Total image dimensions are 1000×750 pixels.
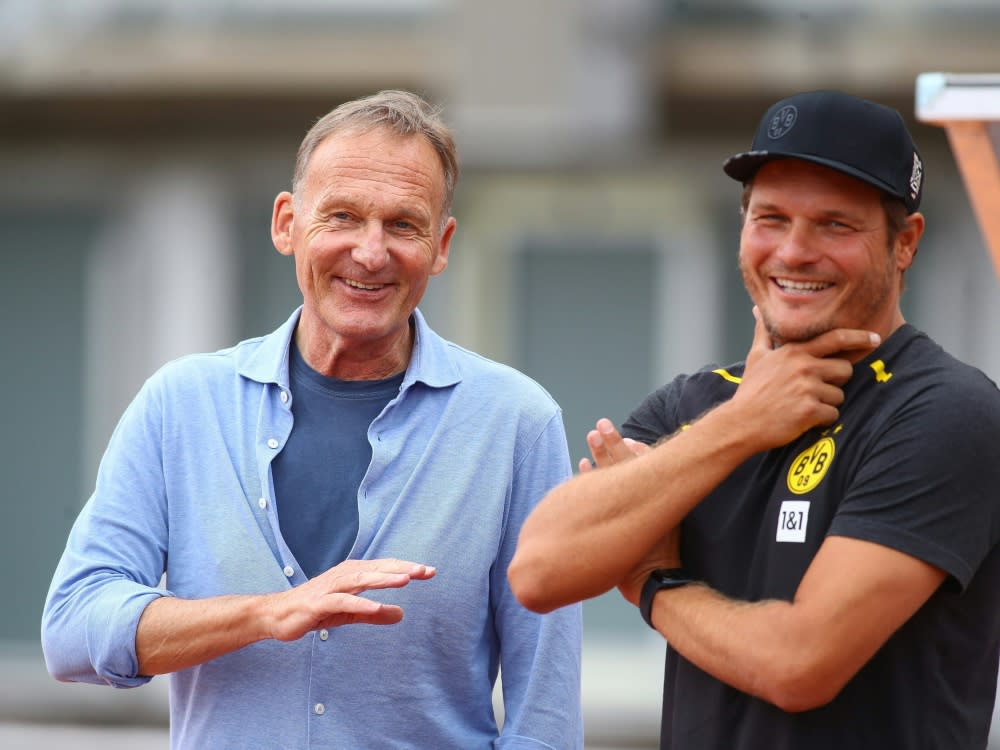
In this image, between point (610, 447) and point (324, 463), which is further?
point (324, 463)

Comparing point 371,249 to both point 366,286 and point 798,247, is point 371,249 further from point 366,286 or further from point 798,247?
point 798,247

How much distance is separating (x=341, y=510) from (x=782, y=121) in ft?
3.61

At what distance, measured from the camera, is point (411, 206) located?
3076mm

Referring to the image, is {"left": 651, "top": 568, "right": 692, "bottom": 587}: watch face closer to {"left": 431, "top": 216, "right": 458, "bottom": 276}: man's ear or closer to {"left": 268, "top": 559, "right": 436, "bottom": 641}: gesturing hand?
{"left": 268, "top": 559, "right": 436, "bottom": 641}: gesturing hand

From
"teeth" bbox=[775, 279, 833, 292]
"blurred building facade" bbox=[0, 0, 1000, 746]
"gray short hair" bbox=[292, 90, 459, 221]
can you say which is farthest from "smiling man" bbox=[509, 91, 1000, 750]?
"blurred building facade" bbox=[0, 0, 1000, 746]

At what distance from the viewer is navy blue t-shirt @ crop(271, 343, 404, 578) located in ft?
9.88

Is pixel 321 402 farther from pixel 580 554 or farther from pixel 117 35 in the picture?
pixel 117 35

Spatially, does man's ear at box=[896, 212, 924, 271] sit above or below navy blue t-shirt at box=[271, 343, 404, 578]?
above

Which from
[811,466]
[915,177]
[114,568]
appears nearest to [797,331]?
[811,466]

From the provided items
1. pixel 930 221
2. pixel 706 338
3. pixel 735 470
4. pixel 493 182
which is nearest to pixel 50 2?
pixel 493 182

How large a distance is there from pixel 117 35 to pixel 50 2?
50 centimetres

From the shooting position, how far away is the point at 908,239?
110 inches

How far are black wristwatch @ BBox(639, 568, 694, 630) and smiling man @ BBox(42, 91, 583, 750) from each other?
0.32 meters

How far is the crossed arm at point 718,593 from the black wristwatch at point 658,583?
0.6 inches
